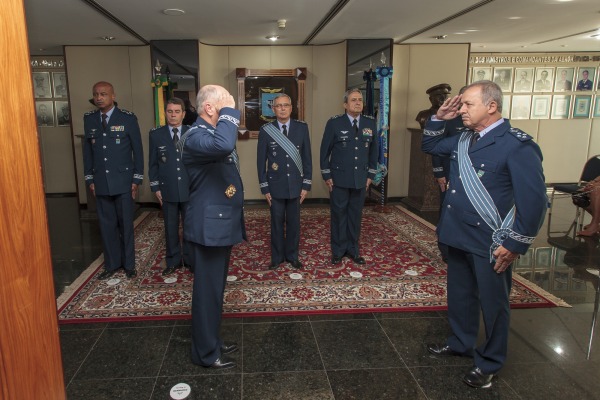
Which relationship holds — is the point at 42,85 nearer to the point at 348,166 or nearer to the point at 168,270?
the point at 168,270

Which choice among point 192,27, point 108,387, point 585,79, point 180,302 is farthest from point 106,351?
point 585,79

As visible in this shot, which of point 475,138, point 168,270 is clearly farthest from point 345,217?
point 475,138

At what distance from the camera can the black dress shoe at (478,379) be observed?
237 cm

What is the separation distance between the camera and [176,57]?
6.52m

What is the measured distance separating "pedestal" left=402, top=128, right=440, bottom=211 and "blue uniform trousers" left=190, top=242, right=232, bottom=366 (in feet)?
16.2

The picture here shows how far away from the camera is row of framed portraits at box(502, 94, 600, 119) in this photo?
8.74m

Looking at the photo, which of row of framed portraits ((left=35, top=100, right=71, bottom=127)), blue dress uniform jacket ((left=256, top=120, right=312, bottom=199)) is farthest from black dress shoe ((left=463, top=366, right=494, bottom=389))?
row of framed portraits ((left=35, top=100, right=71, bottom=127))

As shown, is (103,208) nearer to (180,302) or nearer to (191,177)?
(180,302)

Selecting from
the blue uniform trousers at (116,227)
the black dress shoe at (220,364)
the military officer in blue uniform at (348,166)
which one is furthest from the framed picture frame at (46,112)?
the black dress shoe at (220,364)

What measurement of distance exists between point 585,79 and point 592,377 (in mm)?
8249

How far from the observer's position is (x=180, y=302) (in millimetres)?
3469

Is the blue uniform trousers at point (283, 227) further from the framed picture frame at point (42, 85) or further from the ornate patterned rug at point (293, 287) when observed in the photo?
the framed picture frame at point (42, 85)

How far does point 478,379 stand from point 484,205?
98cm

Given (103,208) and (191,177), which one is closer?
(191,177)
